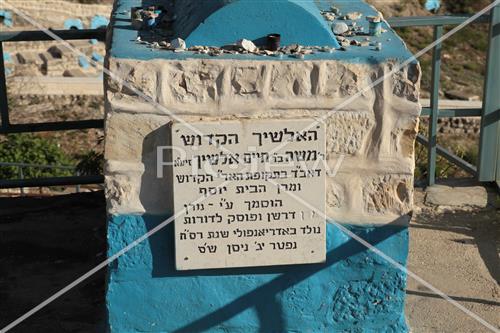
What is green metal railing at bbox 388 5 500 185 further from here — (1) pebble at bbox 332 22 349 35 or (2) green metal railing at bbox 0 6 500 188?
(1) pebble at bbox 332 22 349 35

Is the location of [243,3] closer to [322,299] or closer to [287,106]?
[287,106]

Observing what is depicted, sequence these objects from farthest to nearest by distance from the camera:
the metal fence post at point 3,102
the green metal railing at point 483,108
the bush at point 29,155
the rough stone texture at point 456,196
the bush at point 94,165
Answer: the bush at point 29,155 → the bush at point 94,165 → the rough stone texture at point 456,196 → the green metal railing at point 483,108 → the metal fence post at point 3,102

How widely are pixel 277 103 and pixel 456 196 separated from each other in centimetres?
230

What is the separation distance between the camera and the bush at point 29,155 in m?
15.5

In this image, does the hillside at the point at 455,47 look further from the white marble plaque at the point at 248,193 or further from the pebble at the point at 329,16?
the white marble plaque at the point at 248,193

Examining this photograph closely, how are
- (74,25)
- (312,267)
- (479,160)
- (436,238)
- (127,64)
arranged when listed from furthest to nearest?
1. (74,25)
2. (479,160)
3. (436,238)
4. (312,267)
5. (127,64)

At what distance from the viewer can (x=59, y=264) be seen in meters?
5.03

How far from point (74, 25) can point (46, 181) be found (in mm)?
23745

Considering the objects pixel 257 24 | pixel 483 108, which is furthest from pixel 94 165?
pixel 257 24

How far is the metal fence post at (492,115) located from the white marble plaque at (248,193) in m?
2.13

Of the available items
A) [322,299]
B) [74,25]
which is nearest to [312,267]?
[322,299]

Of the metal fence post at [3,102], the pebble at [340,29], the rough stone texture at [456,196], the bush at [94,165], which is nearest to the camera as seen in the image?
the pebble at [340,29]

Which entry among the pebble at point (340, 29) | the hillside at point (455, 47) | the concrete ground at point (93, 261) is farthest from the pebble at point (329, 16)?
the hillside at point (455, 47)

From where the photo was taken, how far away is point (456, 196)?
225 inches
